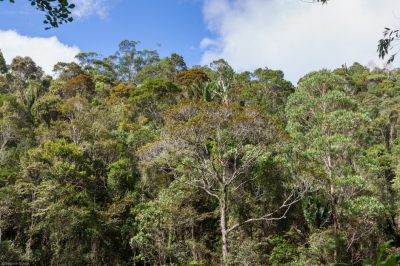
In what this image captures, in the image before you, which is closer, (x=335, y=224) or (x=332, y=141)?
(x=332, y=141)

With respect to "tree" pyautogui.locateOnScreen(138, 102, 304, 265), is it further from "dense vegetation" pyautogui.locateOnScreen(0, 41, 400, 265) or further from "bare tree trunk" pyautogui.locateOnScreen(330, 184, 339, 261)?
"bare tree trunk" pyautogui.locateOnScreen(330, 184, 339, 261)

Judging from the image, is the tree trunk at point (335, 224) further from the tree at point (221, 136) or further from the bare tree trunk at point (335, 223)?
the tree at point (221, 136)

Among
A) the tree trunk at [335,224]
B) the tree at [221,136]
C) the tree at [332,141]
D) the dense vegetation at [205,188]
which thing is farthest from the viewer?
the dense vegetation at [205,188]

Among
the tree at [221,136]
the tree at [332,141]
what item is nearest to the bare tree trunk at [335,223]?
the tree at [332,141]

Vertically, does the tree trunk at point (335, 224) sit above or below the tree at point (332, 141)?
below

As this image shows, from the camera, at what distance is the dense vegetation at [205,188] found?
1012 cm

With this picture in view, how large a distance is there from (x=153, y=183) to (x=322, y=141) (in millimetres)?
7682

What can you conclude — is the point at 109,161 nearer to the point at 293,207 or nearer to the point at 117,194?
the point at 117,194

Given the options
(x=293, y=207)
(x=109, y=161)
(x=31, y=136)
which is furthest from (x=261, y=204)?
(x=31, y=136)

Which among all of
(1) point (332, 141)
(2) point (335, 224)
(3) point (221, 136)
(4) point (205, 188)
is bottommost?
(2) point (335, 224)

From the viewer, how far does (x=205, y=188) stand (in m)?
10.2

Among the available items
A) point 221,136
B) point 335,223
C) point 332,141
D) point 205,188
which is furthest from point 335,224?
point 221,136

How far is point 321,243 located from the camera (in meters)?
9.92

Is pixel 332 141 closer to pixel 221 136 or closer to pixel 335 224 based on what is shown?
pixel 335 224
